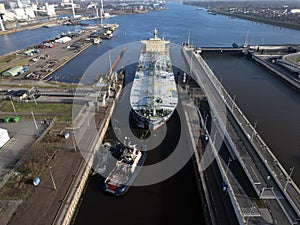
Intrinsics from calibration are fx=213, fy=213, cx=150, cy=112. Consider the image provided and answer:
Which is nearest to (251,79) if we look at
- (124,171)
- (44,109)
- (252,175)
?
(252,175)

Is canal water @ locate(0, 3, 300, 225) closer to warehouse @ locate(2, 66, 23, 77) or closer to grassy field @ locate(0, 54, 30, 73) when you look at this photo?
warehouse @ locate(2, 66, 23, 77)

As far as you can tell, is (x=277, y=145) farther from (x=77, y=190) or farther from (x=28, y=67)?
(x=28, y=67)

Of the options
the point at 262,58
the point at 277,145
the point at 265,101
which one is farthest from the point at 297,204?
the point at 262,58

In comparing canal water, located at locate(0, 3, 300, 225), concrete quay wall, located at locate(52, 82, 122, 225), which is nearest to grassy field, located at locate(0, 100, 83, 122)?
concrete quay wall, located at locate(52, 82, 122, 225)

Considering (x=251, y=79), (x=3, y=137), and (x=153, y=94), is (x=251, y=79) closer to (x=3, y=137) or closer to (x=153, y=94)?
(x=153, y=94)

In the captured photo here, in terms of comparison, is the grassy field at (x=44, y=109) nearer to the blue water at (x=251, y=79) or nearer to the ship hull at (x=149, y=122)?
the ship hull at (x=149, y=122)

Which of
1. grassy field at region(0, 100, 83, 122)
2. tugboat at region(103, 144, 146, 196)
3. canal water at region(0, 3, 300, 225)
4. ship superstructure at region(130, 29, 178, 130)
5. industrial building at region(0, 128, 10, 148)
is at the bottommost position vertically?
canal water at region(0, 3, 300, 225)
